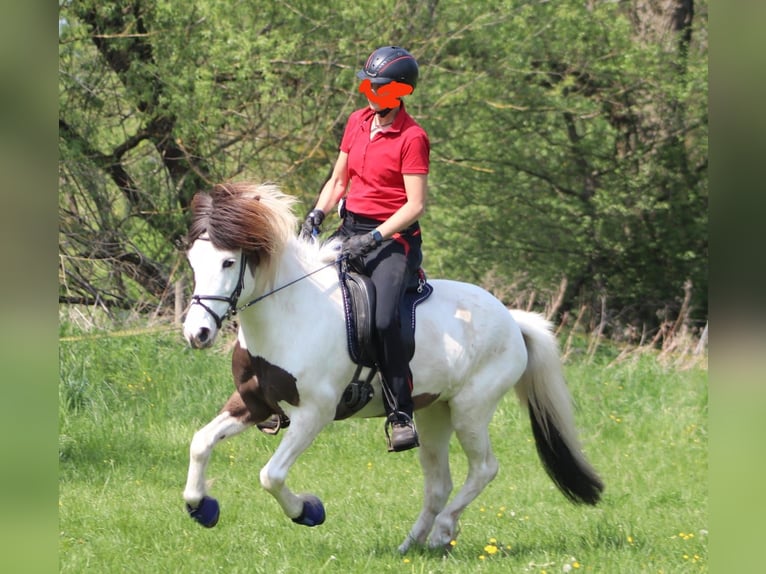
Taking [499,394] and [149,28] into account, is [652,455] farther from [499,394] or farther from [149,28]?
[149,28]

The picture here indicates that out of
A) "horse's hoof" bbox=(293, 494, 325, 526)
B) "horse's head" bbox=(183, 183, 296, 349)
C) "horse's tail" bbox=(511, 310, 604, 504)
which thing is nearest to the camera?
"horse's head" bbox=(183, 183, 296, 349)

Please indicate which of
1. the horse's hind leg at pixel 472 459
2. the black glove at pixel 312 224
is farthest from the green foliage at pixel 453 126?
the horse's hind leg at pixel 472 459

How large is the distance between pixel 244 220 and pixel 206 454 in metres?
1.19

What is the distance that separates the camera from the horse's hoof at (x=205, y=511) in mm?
4809

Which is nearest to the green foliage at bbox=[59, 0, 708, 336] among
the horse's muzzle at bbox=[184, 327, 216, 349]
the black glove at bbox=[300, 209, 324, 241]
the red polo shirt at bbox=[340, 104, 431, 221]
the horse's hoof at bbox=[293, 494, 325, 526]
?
the black glove at bbox=[300, 209, 324, 241]

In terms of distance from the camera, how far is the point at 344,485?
7.23m

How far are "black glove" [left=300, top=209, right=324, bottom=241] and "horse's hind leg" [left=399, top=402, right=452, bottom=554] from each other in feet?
4.27

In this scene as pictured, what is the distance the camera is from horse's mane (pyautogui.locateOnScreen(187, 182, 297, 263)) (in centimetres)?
449

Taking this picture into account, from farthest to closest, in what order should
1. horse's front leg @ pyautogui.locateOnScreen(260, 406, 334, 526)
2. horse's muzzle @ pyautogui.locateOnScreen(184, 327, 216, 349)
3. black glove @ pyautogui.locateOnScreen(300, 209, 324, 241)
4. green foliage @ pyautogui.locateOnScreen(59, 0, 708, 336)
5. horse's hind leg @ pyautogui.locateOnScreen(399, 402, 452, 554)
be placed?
1. green foliage @ pyautogui.locateOnScreen(59, 0, 708, 336)
2. horse's hind leg @ pyautogui.locateOnScreen(399, 402, 452, 554)
3. black glove @ pyautogui.locateOnScreen(300, 209, 324, 241)
4. horse's front leg @ pyautogui.locateOnScreen(260, 406, 334, 526)
5. horse's muzzle @ pyautogui.locateOnScreen(184, 327, 216, 349)

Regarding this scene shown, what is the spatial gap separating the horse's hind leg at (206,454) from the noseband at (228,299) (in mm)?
580

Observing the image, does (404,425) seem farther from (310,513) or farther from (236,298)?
(236,298)

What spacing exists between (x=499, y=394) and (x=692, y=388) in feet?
18.3

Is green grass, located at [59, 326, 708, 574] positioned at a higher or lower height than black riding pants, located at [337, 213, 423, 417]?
lower

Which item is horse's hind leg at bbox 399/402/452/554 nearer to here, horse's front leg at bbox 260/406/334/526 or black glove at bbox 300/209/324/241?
horse's front leg at bbox 260/406/334/526
